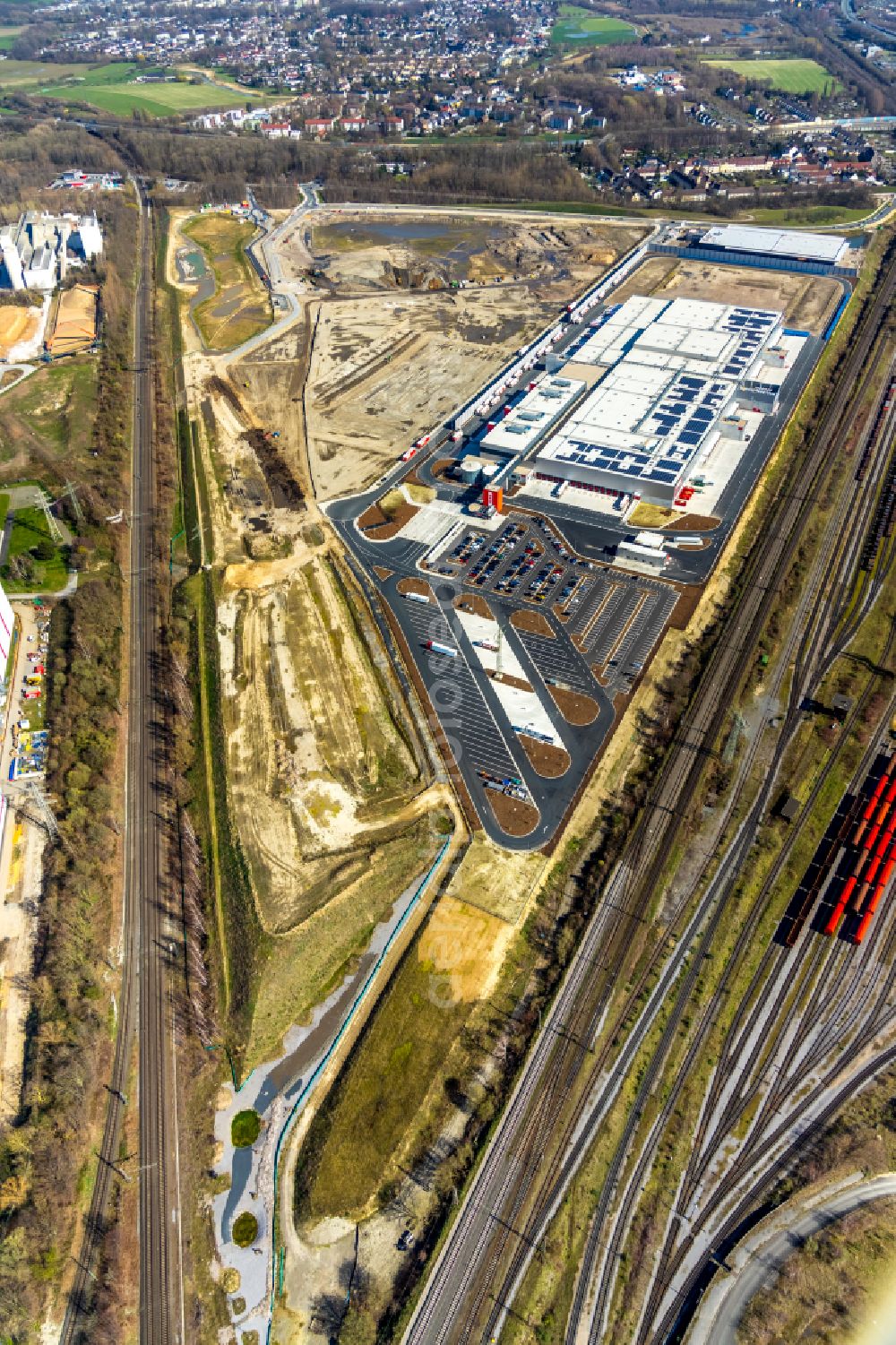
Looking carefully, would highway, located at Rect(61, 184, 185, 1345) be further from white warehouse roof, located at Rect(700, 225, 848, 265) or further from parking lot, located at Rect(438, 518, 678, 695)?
white warehouse roof, located at Rect(700, 225, 848, 265)

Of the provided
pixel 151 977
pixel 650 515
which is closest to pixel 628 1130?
pixel 151 977

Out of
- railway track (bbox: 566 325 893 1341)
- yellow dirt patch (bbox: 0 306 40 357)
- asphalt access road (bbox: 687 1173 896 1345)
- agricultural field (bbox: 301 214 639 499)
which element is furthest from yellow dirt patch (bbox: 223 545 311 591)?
yellow dirt patch (bbox: 0 306 40 357)

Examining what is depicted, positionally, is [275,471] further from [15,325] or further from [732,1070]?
[732,1070]

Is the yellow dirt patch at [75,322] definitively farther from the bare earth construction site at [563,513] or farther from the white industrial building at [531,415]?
the white industrial building at [531,415]

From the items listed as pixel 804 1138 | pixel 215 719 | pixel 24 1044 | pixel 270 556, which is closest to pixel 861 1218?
pixel 804 1138

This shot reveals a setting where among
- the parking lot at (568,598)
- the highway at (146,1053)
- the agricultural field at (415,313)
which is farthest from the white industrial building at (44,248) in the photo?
the parking lot at (568,598)

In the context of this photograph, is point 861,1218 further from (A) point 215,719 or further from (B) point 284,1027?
(A) point 215,719
